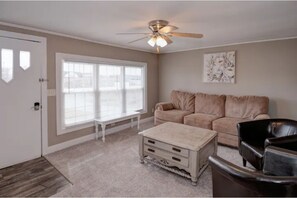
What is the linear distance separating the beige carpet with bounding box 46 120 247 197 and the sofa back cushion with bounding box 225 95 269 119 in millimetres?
961

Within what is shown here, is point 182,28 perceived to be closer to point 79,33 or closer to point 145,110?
point 79,33

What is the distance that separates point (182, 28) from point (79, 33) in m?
1.99

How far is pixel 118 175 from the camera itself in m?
2.70

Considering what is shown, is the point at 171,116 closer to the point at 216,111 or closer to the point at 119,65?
the point at 216,111

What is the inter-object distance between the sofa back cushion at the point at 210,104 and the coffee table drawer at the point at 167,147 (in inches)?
92.0

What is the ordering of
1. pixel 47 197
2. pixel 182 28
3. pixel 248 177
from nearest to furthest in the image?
pixel 248 177 → pixel 47 197 → pixel 182 28

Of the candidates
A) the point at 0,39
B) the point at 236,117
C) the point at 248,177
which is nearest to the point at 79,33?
the point at 0,39

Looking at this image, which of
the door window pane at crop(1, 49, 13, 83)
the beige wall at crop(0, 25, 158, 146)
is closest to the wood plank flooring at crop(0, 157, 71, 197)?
the beige wall at crop(0, 25, 158, 146)

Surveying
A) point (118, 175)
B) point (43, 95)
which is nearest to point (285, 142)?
point (118, 175)

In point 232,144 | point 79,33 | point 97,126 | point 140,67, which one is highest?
point 79,33

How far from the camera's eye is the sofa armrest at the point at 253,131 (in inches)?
113

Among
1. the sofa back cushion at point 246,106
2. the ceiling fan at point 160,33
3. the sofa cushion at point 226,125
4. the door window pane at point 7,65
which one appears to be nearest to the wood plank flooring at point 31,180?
the door window pane at point 7,65

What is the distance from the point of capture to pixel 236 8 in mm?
2326

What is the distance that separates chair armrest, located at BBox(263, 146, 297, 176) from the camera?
170 centimetres
